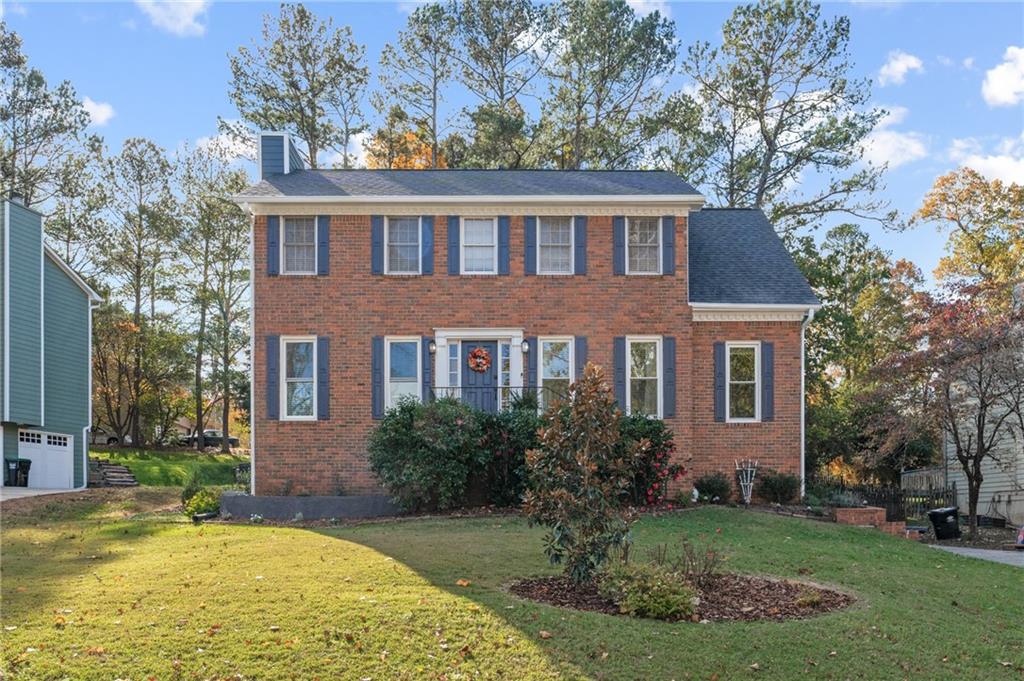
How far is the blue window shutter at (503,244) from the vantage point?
1894 centimetres

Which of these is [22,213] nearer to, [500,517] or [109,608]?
[500,517]

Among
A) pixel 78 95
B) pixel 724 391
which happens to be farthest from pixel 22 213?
pixel 724 391

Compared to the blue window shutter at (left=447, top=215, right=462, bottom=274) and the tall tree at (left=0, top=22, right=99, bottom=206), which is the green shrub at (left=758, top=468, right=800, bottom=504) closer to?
the blue window shutter at (left=447, top=215, right=462, bottom=274)

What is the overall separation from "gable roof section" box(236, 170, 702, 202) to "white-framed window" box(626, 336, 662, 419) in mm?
2756

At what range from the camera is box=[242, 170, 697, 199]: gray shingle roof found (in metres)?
19.0

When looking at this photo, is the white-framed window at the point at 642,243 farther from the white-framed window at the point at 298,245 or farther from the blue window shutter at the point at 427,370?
the white-framed window at the point at 298,245

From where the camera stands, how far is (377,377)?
61.3 ft

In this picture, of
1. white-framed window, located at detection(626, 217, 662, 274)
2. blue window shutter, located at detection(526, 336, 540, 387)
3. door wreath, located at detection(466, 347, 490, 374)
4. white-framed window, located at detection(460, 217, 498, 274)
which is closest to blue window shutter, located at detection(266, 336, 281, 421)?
door wreath, located at detection(466, 347, 490, 374)

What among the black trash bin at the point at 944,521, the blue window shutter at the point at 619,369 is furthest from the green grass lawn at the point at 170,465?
the black trash bin at the point at 944,521

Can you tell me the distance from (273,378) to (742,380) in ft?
29.2

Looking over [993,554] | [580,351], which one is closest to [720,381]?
[580,351]

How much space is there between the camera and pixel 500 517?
612 inches

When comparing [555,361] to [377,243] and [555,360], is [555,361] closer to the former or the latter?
[555,360]

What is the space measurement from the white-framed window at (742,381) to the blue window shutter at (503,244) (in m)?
4.53
